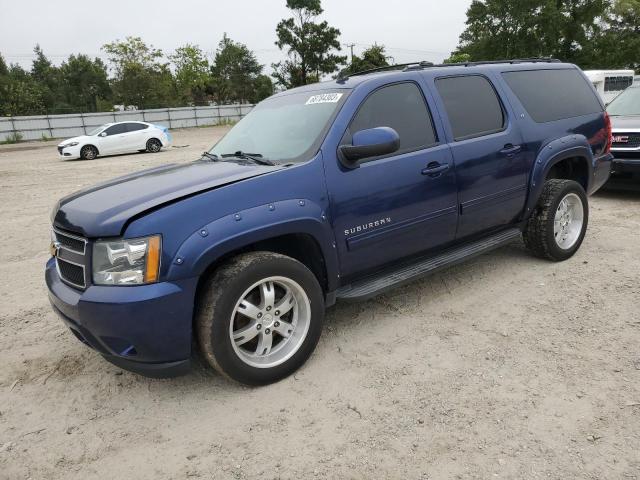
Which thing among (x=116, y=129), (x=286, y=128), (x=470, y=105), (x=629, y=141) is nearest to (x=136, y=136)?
(x=116, y=129)

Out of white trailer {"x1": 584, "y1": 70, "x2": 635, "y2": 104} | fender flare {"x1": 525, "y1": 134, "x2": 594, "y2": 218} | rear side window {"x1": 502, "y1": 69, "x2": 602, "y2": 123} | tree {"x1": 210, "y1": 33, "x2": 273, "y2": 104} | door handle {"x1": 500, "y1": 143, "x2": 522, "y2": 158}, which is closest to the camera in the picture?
door handle {"x1": 500, "y1": 143, "x2": 522, "y2": 158}

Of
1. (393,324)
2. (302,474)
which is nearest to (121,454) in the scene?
(302,474)

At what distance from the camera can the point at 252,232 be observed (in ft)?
9.28

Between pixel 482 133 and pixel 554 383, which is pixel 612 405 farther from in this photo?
pixel 482 133

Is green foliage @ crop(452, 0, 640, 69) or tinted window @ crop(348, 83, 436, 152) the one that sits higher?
green foliage @ crop(452, 0, 640, 69)

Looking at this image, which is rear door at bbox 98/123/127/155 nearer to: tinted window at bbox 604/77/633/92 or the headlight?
the headlight

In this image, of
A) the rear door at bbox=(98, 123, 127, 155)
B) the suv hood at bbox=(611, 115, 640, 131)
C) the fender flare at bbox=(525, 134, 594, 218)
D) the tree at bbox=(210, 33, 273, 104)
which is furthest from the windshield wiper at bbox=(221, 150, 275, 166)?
the tree at bbox=(210, 33, 273, 104)

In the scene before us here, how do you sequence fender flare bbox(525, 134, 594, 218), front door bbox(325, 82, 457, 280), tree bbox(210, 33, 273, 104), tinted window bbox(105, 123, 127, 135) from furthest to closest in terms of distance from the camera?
tree bbox(210, 33, 273, 104), tinted window bbox(105, 123, 127, 135), fender flare bbox(525, 134, 594, 218), front door bbox(325, 82, 457, 280)

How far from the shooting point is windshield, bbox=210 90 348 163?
339 centimetres

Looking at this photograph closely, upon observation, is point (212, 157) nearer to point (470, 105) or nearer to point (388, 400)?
point (470, 105)

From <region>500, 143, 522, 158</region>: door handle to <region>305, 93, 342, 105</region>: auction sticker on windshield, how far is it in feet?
5.05

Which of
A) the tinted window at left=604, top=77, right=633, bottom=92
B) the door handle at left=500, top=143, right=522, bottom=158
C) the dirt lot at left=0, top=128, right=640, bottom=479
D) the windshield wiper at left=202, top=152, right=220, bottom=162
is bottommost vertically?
the dirt lot at left=0, top=128, right=640, bottom=479

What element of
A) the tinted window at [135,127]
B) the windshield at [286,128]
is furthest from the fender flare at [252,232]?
the tinted window at [135,127]

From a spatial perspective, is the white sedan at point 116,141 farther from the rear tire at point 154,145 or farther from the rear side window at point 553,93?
the rear side window at point 553,93
